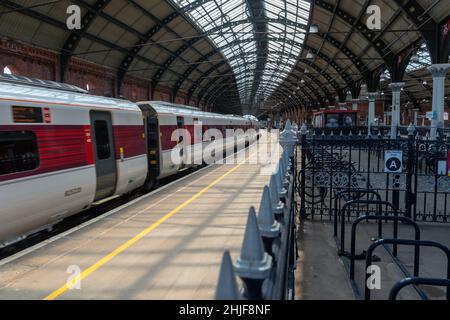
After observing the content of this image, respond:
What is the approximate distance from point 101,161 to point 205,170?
907cm

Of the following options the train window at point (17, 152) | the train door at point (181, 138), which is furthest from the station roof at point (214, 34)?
the train window at point (17, 152)

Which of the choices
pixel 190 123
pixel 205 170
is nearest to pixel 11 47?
pixel 190 123

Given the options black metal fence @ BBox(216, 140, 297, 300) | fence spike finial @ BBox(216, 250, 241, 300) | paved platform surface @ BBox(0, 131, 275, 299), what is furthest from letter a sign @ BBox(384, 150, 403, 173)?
fence spike finial @ BBox(216, 250, 241, 300)

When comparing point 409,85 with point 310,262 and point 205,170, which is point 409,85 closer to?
point 205,170

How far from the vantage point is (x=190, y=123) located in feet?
53.5

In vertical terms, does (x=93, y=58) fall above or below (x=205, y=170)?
above

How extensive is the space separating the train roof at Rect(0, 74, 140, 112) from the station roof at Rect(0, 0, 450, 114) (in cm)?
791

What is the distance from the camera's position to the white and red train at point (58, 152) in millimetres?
5863

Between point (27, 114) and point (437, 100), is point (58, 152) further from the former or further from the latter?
point (437, 100)

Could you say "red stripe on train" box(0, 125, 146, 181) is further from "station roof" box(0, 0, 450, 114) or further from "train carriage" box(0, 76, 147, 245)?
"station roof" box(0, 0, 450, 114)

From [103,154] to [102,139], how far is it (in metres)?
0.37

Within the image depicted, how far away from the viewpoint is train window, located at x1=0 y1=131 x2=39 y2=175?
5699 millimetres

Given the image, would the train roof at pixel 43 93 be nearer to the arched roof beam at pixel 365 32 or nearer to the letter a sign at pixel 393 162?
the letter a sign at pixel 393 162

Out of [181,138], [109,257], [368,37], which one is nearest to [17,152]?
[109,257]
